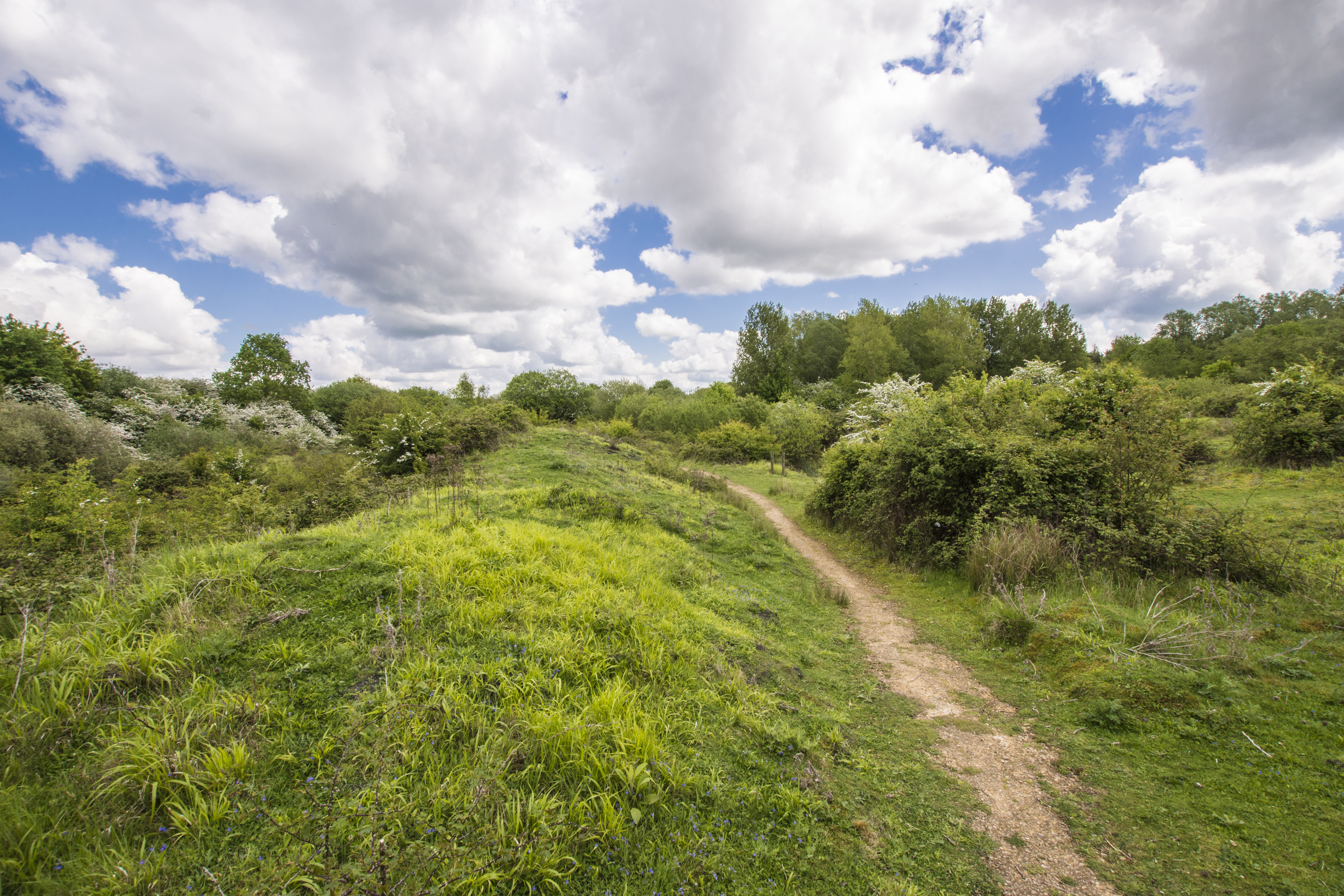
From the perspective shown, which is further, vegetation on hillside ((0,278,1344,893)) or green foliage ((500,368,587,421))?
green foliage ((500,368,587,421))

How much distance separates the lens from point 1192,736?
4.10m

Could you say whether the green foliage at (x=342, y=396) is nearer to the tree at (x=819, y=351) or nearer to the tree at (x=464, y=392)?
the tree at (x=464, y=392)

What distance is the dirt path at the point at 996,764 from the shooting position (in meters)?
3.07

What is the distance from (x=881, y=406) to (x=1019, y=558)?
510 inches

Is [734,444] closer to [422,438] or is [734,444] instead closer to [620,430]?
[620,430]

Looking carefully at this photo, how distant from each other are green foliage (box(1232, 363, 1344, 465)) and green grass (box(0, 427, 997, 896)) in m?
17.6

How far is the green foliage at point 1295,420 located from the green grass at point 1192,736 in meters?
12.4

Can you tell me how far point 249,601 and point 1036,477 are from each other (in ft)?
38.1

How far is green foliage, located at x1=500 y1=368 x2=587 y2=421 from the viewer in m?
46.5

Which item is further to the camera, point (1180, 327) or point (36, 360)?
point (1180, 327)

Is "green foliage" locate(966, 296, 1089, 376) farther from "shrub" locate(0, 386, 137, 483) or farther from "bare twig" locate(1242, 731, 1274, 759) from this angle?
"shrub" locate(0, 386, 137, 483)

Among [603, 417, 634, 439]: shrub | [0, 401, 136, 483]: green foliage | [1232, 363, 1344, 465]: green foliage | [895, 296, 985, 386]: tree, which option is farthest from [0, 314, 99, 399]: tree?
[895, 296, 985, 386]: tree

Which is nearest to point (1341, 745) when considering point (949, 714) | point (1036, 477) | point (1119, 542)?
point (949, 714)

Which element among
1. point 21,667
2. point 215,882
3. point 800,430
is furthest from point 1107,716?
point 800,430
